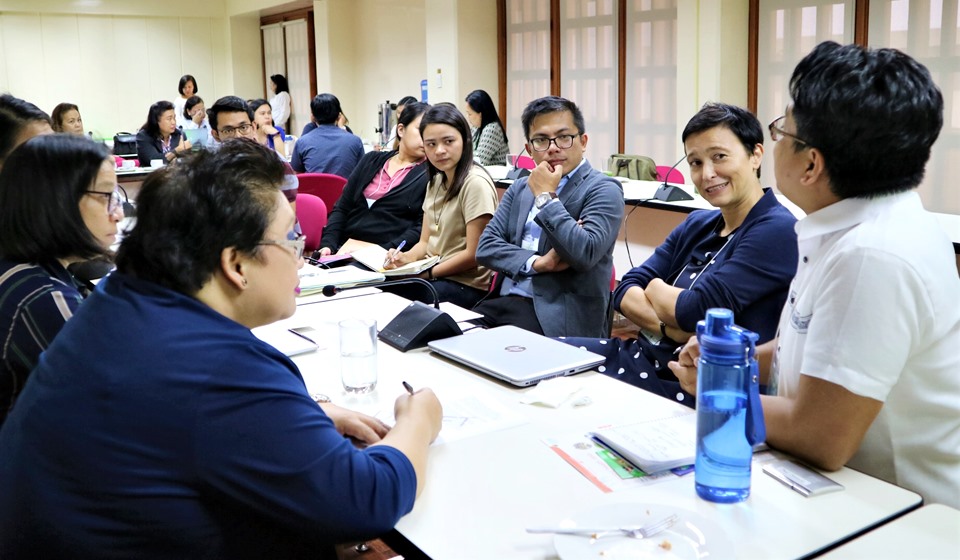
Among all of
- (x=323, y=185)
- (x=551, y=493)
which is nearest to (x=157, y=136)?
(x=323, y=185)

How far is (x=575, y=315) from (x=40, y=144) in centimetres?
170

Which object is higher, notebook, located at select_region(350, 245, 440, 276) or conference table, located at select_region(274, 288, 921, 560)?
notebook, located at select_region(350, 245, 440, 276)

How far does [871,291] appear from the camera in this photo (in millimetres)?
1266

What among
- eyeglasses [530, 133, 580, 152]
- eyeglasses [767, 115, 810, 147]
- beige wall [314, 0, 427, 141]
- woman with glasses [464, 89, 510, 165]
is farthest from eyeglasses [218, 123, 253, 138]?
beige wall [314, 0, 427, 141]

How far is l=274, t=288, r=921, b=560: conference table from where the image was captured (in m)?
1.11

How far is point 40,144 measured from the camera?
5.61ft

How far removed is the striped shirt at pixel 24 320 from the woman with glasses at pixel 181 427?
1.50 feet

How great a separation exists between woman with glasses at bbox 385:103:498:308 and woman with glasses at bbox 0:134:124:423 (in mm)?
1618

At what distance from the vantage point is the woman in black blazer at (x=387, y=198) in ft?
12.8

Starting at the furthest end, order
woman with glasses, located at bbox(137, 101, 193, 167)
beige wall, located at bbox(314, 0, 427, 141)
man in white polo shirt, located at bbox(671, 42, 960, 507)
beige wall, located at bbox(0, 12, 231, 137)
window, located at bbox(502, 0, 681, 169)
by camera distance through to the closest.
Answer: beige wall, located at bbox(0, 12, 231, 137) < beige wall, located at bbox(314, 0, 427, 141) < woman with glasses, located at bbox(137, 101, 193, 167) < window, located at bbox(502, 0, 681, 169) < man in white polo shirt, located at bbox(671, 42, 960, 507)

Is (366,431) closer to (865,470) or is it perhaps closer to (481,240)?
(865,470)

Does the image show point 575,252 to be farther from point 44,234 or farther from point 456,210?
point 44,234

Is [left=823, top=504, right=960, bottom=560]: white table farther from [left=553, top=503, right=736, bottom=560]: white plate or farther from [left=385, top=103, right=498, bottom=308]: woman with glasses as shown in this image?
[left=385, top=103, right=498, bottom=308]: woman with glasses

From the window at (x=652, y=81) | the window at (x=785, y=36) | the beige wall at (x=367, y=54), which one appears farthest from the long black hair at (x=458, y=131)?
the beige wall at (x=367, y=54)
